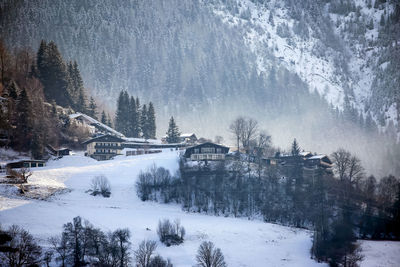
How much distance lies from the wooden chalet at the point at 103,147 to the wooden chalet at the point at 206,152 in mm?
23734

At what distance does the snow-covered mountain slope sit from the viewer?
48.4 metres

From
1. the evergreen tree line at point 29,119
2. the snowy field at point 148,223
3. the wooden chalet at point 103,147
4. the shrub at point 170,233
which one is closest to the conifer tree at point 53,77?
the evergreen tree line at point 29,119

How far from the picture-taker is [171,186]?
237ft

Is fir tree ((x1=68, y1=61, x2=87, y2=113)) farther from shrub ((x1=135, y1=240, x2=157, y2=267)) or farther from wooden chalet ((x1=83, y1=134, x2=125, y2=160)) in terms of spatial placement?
shrub ((x1=135, y1=240, x2=157, y2=267))

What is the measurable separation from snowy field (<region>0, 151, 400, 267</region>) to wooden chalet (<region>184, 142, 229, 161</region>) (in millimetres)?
19163

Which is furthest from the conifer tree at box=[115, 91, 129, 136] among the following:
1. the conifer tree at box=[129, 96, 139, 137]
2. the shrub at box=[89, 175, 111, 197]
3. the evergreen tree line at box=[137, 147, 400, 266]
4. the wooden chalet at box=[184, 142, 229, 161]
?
the shrub at box=[89, 175, 111, 197]

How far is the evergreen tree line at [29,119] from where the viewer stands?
3221 inches

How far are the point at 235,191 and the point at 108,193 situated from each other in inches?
1061

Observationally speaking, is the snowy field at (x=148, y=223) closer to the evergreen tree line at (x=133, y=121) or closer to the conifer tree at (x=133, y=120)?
the evergreen tree line at (x=133, y=121)

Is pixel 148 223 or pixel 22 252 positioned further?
pixel 148 223

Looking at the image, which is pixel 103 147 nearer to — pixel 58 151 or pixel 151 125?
pixel 58 151

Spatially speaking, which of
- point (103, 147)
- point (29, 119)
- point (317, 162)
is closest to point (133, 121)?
point (103, 147)

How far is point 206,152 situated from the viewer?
87.4 metres

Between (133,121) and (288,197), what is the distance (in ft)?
216
